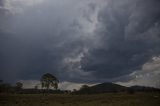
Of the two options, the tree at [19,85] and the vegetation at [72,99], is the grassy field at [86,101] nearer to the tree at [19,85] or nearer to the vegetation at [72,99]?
the vegetation at [72,99]

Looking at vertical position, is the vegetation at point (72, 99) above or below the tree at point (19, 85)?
below

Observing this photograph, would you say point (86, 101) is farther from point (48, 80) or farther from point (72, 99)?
point (48, 80)

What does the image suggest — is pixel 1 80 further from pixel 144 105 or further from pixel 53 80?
pixel 144 105

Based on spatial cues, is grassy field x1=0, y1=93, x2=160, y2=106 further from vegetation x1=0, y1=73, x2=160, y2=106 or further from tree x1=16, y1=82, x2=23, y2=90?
tree x1=16, y1=82, x2=23, y2=90

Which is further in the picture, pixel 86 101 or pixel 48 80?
pixel 48 80

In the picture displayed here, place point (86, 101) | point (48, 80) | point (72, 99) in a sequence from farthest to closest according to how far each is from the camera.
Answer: point (48, 80)
point (72, 99)
point (86, 101)

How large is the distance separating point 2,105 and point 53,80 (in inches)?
3317

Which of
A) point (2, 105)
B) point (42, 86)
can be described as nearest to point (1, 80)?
point (42, 86)

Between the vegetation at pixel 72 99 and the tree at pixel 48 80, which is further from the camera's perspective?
the tree at pixel 48 80

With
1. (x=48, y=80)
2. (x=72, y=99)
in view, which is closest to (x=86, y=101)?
(x=72, y=99)

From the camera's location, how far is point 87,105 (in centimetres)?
5447

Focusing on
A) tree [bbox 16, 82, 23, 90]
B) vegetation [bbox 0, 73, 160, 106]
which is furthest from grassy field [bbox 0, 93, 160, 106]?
tree [bbox 16, 82, 23, 90]

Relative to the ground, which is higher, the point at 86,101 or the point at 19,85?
the point at 19,85

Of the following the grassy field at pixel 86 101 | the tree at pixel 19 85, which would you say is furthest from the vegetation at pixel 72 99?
the tree at pixel 19 85
